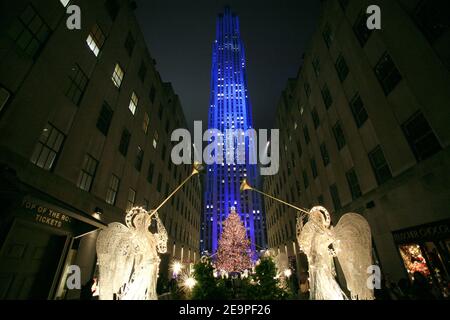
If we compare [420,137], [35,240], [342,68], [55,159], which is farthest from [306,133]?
[35,240]

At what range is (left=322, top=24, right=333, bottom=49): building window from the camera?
18591mm

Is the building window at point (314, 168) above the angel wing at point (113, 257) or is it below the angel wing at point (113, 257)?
above

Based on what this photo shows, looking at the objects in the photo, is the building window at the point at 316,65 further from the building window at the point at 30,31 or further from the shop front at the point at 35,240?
the shop front at the point at 35,240

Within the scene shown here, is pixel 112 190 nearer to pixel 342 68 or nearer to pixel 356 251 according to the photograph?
pixel 356 251

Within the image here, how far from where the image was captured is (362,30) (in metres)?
14.2

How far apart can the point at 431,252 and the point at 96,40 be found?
881 inches

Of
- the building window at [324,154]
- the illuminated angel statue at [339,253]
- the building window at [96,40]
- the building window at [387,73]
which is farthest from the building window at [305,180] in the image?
the building window at [96,40]

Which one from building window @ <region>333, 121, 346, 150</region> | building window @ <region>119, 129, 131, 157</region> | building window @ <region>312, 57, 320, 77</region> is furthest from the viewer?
building window @ <region>312, 57, 320, 77</region>

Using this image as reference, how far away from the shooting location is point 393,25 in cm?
1145

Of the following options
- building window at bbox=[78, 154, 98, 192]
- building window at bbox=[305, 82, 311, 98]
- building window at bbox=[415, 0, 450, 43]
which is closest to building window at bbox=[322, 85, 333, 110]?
building window at bbox=[305, 82, 311, 98]

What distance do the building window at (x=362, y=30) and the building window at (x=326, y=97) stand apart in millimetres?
4979

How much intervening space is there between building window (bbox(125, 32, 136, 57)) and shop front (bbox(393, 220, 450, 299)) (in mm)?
23808

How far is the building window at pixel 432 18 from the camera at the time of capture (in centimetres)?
912

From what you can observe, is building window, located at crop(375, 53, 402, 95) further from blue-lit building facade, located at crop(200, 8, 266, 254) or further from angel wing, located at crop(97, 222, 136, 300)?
blue-lit building facade, located at crop(200, 8, 266, 254)
